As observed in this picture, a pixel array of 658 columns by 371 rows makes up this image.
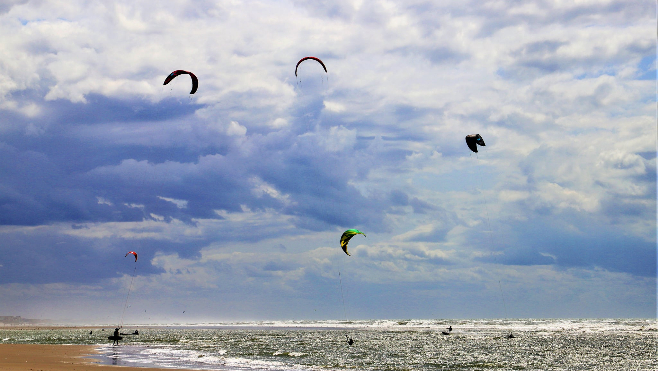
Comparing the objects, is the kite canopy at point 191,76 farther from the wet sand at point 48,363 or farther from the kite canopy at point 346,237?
the wet sand at point 48,363

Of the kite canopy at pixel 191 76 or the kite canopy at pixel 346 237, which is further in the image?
the kite canopy at pixel 346 237

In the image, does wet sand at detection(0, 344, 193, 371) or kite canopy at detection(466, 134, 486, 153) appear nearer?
wet sand at detection(0, 344, 193, 371)

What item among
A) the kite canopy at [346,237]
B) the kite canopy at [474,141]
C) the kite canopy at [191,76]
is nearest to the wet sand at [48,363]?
the kite canopy at [346,237]

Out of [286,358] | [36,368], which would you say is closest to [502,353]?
[286,358]

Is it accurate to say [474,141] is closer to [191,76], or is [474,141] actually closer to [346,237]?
[346,237]

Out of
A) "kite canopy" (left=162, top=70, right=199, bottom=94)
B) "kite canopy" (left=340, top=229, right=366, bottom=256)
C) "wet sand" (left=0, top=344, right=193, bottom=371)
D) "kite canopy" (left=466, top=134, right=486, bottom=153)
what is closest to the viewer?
"wet sand" (left=0, top=344, right=193, bottom=371)

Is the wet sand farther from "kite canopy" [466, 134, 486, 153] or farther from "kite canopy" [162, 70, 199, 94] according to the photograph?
"kite canopy" [466, 134, 486, 153]

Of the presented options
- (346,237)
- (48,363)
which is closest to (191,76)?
(346,237)

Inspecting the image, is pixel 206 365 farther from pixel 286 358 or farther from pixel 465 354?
pixel 465 354

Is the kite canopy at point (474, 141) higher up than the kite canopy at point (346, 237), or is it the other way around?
the kite canopy at point (474, 141)

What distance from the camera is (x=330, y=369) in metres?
29.2

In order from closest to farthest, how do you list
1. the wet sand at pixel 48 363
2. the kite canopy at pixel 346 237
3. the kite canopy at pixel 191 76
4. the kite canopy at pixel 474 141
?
the wet sand at pixel 48 363, the kite canopy at pixel 191 76, the kite canopy at pixel 474 141, the kite canopy at pixel 346 237

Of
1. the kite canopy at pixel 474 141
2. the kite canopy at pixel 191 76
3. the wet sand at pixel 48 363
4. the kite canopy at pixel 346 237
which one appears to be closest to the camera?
the wet sand at pixel 48 363

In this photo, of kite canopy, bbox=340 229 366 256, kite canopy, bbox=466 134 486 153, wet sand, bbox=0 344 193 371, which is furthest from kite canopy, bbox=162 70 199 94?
kite canopy, bbox=466 134 486 153
